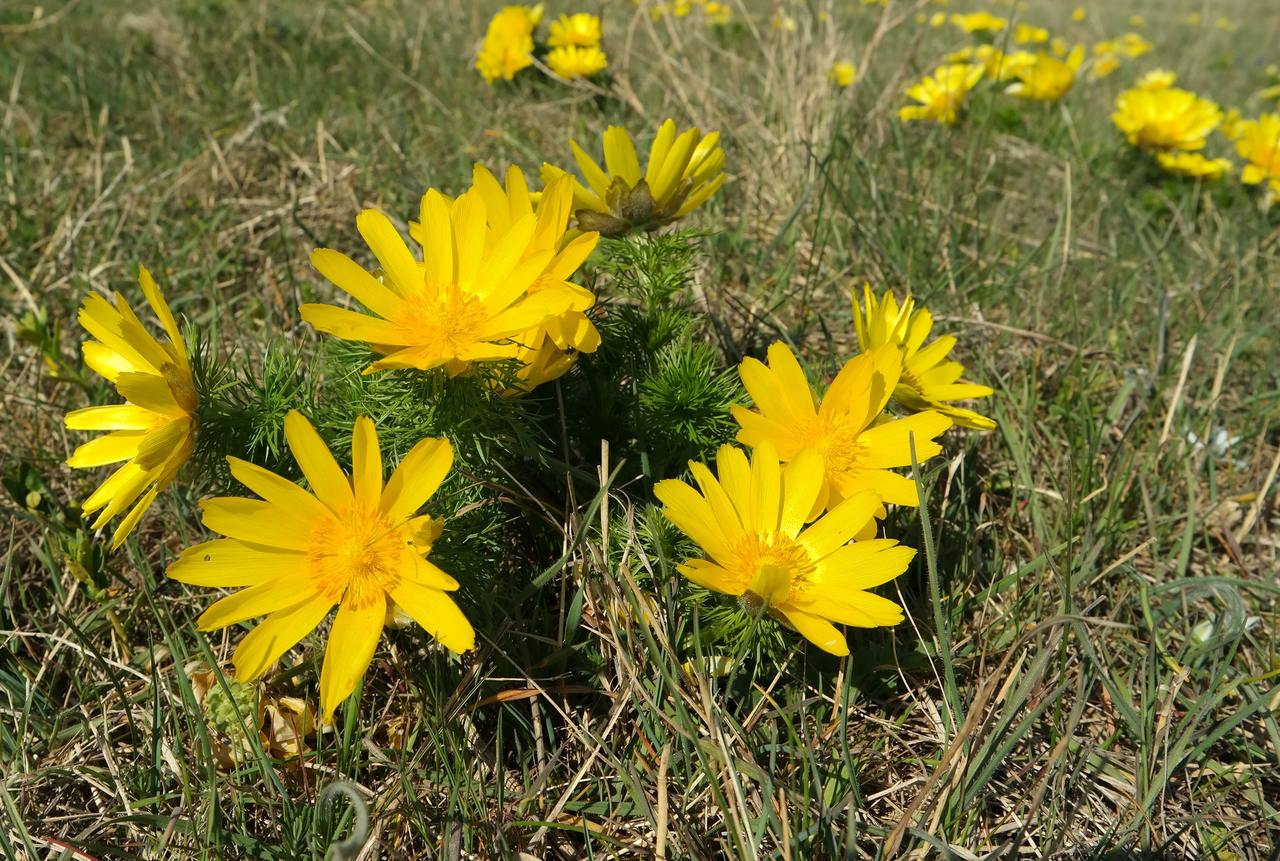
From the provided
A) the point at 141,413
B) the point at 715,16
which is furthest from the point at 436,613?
the point at 715,16

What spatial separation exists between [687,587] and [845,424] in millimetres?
376

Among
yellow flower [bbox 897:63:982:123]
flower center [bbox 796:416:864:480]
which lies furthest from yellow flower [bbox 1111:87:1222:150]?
flower center [bbox 796:416:864:480]

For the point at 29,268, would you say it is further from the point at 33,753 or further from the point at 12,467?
the point at 33,753

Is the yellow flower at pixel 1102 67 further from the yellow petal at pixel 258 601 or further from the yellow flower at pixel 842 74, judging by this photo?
the yellow petal at pixel 258 601

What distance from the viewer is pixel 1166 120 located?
3406 millimetres

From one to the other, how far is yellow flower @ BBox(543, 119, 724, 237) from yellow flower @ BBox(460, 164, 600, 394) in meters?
0.12

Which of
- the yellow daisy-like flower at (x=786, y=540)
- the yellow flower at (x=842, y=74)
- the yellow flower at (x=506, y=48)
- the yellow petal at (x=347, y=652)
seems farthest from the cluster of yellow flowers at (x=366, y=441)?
the yellow flower at (x=506, y=48)

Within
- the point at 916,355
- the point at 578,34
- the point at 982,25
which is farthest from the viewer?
the point at 982,25

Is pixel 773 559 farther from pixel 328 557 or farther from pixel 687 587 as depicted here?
pixel 328 557

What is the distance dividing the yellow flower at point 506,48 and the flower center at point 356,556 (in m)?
3.06

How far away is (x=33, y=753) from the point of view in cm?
144

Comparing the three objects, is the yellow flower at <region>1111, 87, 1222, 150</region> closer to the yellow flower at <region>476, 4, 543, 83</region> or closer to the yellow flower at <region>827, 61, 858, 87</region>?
the yellow flower at <region>827, 61, 858, 87</region>

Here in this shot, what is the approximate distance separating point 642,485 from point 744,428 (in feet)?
0.90

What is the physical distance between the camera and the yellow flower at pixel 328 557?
111 cm
